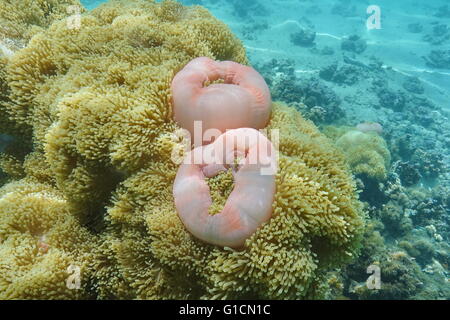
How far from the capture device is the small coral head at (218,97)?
2.85 metres

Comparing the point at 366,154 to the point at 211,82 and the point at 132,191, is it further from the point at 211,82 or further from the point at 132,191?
the point at 132,191

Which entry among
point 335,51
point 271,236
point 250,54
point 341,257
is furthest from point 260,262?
point 335,51

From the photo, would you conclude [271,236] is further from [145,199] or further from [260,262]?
[145,199]

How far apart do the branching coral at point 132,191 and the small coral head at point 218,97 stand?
0.49 ft

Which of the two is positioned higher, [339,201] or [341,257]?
[339,201]

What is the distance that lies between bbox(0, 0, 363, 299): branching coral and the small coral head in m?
0.15

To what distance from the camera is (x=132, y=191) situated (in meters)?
2.87

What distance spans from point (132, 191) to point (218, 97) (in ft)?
3.59

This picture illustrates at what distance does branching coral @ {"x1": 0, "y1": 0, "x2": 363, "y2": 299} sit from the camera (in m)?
2.45

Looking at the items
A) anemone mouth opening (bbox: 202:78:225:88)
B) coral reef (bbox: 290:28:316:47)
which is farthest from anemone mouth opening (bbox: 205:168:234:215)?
coral reef (bbox: 290:28:316:47)

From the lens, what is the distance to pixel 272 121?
127 inches

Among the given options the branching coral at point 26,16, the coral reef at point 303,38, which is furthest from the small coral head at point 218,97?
the coral reef at point 303,38

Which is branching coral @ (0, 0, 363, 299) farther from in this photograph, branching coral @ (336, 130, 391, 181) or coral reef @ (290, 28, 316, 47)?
coral reef @ (290, 28, 316, 47)
